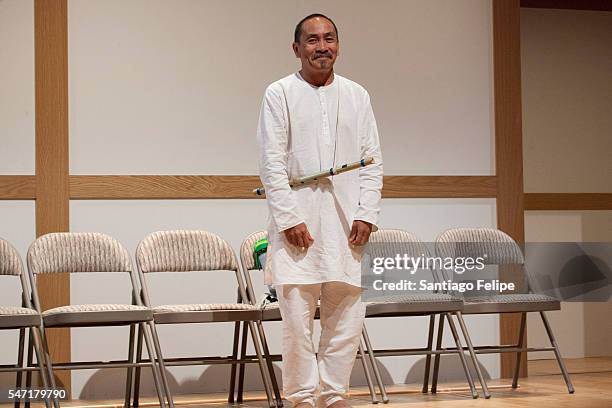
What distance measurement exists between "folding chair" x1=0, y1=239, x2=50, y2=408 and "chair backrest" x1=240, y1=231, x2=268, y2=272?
1.19 m

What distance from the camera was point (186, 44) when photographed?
6055 millimetres

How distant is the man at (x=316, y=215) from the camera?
4.16 m

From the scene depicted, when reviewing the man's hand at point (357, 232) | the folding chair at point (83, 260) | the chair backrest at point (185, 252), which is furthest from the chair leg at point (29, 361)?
the man's hand at point (357, 232)

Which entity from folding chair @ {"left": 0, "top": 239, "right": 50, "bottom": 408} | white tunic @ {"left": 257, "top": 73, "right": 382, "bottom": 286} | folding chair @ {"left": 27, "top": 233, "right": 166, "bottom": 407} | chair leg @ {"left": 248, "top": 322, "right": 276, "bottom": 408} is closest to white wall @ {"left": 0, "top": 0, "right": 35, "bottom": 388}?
folding chair @ {"left": 0, "top": 239, "right": 50, "bottom": 408}

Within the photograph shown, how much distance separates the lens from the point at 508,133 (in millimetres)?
6641

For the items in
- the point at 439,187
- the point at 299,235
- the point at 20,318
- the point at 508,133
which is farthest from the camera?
the point at 508,133

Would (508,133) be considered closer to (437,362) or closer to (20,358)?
(437,362)

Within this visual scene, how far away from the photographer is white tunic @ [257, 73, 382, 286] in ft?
13.7

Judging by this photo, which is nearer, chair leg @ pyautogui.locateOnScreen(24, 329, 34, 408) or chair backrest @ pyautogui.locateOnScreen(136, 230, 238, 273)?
chair leg @ pyautogui.locateOnScreen(24, 329, 34, 408)

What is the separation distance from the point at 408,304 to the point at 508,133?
1823 millimetres

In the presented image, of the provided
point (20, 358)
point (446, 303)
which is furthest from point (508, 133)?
point (20, 358)

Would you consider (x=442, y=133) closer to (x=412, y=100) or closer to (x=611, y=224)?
(x=412, y=100)

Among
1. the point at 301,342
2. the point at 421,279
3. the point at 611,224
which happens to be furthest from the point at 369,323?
the point at 611,224

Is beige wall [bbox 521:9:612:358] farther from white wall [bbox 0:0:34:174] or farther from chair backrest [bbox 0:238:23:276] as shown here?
chair backrest [bbox 0:238:23:276]
